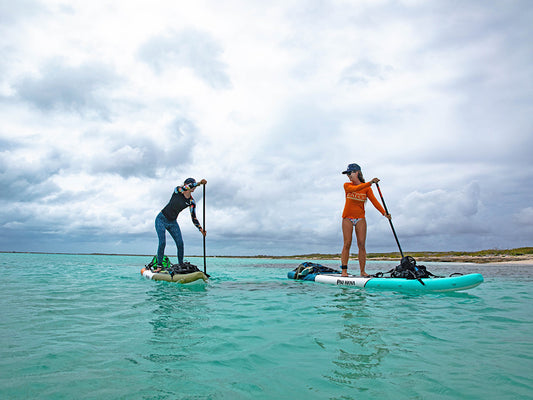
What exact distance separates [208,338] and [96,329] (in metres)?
1.71

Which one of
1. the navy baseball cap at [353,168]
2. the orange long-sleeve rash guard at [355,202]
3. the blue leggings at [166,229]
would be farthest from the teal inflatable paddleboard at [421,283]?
the blue leggings at [166,229]

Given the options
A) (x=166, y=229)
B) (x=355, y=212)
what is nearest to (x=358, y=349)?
(x=355, y=212)

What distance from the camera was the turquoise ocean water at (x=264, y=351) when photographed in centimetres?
264

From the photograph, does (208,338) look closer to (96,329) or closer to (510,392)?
(96,329)

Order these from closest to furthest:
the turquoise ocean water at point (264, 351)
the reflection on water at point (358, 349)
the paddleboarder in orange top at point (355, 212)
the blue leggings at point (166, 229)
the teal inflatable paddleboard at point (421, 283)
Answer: the turquoise ocean water at point (264, 351)
the reflection on water at point (358, 349)
the teal inflatable paddleboard at point (421, 283)
the paddleboarder in orange top at point (355, 212)
the blue leggings at point (166, 229)

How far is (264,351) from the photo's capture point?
3.67 m

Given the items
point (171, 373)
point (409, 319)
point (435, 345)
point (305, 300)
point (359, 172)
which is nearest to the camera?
point (171, 373)

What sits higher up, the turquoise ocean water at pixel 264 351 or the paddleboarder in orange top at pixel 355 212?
the paddleboarder in orange top at pixel 355 212

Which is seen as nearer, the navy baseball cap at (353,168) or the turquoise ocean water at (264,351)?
the turquoise ocean water at (264,351)

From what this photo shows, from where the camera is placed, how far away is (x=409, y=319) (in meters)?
5.36

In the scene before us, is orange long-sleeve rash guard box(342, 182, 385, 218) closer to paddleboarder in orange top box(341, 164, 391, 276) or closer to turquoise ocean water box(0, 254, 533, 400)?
paddleboarder in orange top box(341, 164, 391, 276)

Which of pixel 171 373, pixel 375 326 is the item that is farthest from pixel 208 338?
pixel 375 326

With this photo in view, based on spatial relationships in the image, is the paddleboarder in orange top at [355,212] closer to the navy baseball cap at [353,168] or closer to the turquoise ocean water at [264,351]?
the navy baseball cap at [353,168]

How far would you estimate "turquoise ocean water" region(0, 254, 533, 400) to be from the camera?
2.64m
